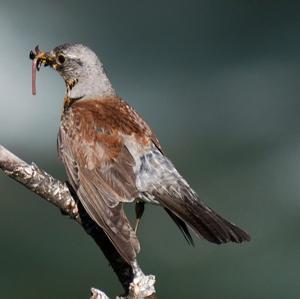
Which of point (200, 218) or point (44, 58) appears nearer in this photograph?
point (200, 218)

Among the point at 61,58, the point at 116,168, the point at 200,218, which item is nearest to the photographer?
the point at 200,218

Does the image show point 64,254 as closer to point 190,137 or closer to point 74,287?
point 74,287

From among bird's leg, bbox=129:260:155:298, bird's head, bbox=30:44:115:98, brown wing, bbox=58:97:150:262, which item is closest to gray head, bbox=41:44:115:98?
bird's head, bbox=30:44:115:98

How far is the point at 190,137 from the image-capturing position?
30.8 feet

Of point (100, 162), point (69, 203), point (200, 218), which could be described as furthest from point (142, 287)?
point (100, 162)

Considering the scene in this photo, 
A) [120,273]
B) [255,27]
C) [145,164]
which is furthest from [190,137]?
[120,273]

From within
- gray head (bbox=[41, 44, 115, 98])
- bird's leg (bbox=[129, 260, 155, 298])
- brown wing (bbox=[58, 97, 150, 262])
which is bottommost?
bird's leg (bbox=[129, 260, 155, 298])

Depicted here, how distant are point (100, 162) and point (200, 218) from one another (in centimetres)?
55

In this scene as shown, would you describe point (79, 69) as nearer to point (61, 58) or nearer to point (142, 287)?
point (61, 58)

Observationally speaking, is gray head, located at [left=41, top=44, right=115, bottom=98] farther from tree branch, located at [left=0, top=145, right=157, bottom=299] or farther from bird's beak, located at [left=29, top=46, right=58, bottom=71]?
tree branch, located at [left=0, top=145, right=157, bottom=299]

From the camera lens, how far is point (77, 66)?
587 cm

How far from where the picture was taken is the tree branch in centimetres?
452

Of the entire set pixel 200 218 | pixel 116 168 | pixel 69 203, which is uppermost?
pixel 116 168

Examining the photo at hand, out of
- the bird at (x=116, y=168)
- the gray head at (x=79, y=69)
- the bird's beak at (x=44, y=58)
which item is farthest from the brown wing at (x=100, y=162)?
the bird's beak at (x=44, y=58)
